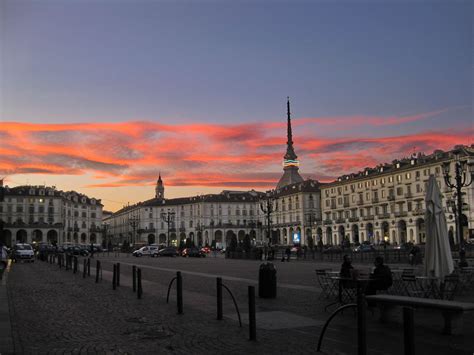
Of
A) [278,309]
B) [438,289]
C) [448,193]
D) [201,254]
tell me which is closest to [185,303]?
[278,309]

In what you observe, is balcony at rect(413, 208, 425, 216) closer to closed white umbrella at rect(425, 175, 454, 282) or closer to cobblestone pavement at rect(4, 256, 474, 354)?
cobblestone pavement at rect(4, 256, 474, 354)

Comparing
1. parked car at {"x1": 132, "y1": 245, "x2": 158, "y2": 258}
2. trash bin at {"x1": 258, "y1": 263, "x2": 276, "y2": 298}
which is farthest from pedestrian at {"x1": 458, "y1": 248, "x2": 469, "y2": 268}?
parked car at {"x1": 132, "y1": 245, "x2": 158, "y2": 258}

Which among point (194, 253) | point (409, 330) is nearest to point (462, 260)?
point (409, 330)

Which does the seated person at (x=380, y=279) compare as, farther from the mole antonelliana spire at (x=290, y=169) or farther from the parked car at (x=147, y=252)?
the mole antonelliana spire at (x=290, y=169)

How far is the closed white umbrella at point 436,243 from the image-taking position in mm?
14242

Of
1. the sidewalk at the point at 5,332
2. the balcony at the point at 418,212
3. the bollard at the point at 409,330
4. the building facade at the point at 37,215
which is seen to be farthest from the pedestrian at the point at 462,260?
the building facade at the point at 37,215

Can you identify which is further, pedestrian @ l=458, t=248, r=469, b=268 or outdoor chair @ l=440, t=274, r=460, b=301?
pedestrian @ l=458, t=248, r=469, b=268

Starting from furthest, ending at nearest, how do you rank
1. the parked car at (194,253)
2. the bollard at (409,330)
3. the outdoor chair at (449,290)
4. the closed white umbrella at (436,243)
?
1. the parked car at (194,253)
2. the closed white umbrella at (436,243)
3. the outdoor chair at (449,290)
4. the bollard at (409,330)

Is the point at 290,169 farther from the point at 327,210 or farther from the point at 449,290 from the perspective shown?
the point at 449,290

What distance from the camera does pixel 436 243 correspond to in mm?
14602

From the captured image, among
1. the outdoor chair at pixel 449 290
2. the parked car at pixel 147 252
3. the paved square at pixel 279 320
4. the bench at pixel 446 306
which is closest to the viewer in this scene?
the bench at pixel 446 306

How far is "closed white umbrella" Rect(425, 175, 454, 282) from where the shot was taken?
1424 cm

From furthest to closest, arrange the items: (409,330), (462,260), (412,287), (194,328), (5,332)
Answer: (462,260)
(412,287)
(194,328)
(5,332)
(409,330)

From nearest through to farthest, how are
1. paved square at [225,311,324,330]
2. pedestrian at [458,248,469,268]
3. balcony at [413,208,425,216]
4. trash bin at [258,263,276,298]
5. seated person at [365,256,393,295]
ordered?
paved square at [225,311,324,330]
seated person at [365,256,393,295]
trash bin at [258,263,276,298]
pedestrian at [458,248,469,268]
balcony at [413,208,425,216]
